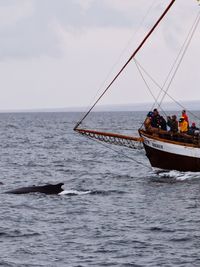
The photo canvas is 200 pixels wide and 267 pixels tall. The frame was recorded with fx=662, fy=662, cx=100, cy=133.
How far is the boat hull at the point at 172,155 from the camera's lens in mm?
41250

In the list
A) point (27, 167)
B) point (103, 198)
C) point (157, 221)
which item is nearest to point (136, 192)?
point (103, 198)

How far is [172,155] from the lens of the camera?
137 ft

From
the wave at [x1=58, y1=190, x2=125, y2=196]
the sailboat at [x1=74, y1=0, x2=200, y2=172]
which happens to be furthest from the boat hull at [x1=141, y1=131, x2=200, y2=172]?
the wave at [x1=58, y1=190, x2=125, y2=196]

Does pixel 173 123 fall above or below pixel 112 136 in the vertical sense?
above

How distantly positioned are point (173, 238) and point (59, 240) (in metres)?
4.23

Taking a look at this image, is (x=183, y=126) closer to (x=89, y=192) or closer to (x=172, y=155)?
(x=172, y=155)

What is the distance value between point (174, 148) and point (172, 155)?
1.94ft

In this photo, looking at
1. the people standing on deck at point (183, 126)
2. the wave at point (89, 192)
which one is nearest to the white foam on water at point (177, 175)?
the people standing on deck at point (183, 126)

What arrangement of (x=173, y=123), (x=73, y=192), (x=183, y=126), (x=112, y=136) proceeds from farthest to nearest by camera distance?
(x=112, y=136) → (x=183, y=126) → (x=173, y=123) → (x=73, y=192)

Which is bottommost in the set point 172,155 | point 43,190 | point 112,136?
point 43,190

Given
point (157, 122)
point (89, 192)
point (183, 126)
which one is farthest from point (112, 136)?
point (89, 192)

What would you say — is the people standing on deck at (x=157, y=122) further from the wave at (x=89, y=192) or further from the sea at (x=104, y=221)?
the wave at (x=89, y=192)

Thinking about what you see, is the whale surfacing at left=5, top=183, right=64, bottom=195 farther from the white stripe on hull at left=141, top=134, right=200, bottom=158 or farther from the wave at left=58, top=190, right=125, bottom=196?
the white stripe on hull at left=141, top=134, right=200, bottom=158

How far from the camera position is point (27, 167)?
53688 mm
